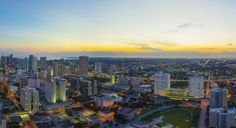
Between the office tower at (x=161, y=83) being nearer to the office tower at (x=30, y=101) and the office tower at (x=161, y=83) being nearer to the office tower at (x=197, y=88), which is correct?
the office tower at (x=197, y=88)

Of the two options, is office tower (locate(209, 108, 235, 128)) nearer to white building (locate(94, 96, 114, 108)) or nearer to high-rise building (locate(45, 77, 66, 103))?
white building (locate(94, 96, 114, 108))

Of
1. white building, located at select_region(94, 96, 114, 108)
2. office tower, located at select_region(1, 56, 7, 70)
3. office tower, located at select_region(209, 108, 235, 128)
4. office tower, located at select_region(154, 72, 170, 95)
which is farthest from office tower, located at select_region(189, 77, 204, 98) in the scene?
office tower, located at select_region(1, 56, 7, 70)

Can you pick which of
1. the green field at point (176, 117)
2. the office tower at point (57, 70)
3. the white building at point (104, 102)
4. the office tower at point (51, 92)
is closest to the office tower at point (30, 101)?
the office tower at point (51, 92)

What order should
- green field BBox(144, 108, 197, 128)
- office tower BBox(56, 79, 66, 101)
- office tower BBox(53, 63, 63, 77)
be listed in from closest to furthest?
green field BBox(144, 108, 197, 128) < office tower BBox(56, 79, 66, 101) < office tower BBox(53, 63, 63, 77)

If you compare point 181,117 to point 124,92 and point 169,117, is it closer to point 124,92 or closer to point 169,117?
point 169,117

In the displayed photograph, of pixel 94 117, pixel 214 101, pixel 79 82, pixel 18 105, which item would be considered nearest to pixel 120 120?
pixel 94 117

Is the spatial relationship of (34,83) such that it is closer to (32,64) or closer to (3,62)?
(32,64)

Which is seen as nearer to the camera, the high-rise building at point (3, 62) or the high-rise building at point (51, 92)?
the high-rise building at point (51, 92)

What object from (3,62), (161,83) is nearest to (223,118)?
(161,83)
